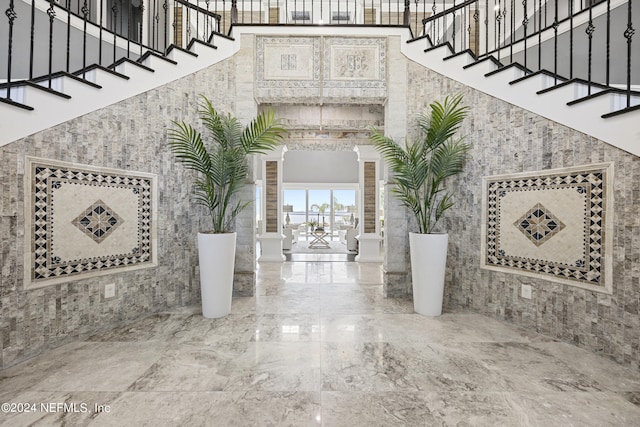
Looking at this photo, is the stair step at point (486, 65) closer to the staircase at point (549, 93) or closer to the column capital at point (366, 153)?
the staircase at point (549, 93)

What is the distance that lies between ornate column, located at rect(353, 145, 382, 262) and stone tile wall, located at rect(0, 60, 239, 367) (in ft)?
11.2

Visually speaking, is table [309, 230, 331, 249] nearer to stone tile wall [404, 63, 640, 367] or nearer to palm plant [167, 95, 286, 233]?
stone tile wall [404, 63, 640, 367]

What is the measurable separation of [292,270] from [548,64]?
205 inches

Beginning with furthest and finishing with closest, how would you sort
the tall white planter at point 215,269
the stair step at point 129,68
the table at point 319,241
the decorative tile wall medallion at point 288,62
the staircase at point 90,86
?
the table at point 319,241
the decorative tile wall medallion at point 288,62
the tall white planter at point 215,269
the stair step at point 129,68
the staircase at point 90,86

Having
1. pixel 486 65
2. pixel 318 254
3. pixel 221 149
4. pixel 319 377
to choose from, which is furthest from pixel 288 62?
pixel 318 254

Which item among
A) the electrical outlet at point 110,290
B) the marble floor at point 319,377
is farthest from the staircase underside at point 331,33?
the marble floor at point 319,377

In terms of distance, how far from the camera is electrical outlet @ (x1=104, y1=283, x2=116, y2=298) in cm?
247

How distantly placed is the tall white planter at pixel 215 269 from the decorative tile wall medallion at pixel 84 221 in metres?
0.54

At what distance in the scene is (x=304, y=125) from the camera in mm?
4359

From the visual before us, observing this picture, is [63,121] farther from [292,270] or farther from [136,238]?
[292,270]

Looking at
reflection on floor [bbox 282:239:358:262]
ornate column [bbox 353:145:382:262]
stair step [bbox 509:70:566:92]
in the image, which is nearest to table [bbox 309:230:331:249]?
reflection on floor [bbox 282:239:358:262]

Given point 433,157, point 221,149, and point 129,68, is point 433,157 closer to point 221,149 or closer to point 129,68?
point 221,149

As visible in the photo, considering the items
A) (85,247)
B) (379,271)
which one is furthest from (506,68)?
(85,247)

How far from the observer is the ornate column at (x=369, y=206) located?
19.7 ft
